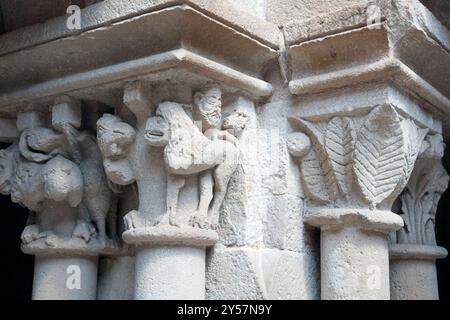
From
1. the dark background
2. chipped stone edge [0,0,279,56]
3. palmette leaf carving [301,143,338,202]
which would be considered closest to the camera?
chipped stone edge [0,0,279,56]

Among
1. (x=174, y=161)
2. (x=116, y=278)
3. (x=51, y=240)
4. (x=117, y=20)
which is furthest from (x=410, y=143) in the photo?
(x=51, y=240)

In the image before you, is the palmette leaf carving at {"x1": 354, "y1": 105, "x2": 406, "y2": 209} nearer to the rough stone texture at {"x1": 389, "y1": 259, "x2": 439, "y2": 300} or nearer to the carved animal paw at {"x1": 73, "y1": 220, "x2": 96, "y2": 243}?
the rough stone texture at {"x1": 389, "y1": 259, "x2": 439, "y2": 300}

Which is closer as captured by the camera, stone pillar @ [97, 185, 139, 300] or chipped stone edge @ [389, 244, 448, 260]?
stone pillar @ [97, 185, 139, 300]

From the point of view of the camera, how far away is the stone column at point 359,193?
179 centimetres

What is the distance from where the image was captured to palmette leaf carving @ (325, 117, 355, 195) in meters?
1.81

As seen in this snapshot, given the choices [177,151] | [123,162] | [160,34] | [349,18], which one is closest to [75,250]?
[123,162]

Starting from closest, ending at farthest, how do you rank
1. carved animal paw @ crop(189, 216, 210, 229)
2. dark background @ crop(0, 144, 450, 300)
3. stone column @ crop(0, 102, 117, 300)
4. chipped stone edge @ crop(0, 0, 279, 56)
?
chipped stone edge @ crop(0, 0, 279, 56) < carved animal paw @ crop(189, 216, 210, 229) < stone column @ crop(0, 102, 117, 300) < dark background @ crop(0, 144, 450, 300)

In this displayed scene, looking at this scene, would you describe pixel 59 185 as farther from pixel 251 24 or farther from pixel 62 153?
pixel 251 24

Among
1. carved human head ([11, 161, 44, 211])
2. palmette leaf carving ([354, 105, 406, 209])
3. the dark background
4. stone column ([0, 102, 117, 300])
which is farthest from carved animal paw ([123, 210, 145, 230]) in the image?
the dark background

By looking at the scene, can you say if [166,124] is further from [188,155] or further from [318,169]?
[318,169]

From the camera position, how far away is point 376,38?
171 centimetres

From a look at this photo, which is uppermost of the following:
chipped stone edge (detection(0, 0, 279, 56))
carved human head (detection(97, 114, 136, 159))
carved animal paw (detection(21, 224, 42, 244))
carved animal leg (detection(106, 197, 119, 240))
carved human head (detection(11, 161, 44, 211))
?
chipped stone edge (detection(0, 0, 279, 56))

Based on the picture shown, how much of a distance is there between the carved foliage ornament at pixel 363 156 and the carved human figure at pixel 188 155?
0.24 metres

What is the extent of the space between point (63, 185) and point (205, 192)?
454 millimetres
